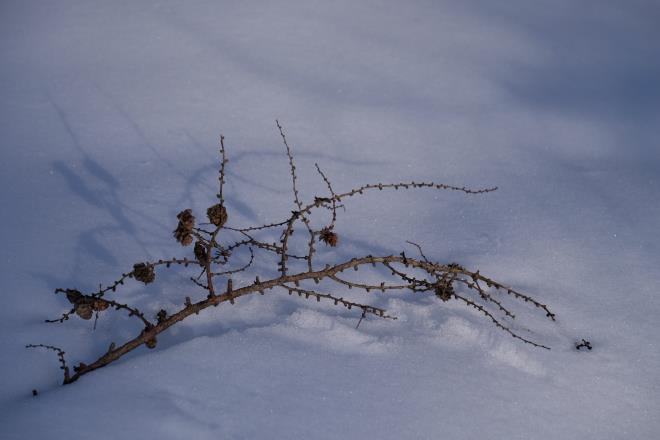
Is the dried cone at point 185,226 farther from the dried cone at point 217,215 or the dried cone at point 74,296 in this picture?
the dried cone at point 74,296

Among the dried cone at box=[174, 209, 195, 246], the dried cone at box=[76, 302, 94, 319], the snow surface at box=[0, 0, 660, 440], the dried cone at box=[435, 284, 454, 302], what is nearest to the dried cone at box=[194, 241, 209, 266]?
the dried cone at box=[174, 209, 195, 246]

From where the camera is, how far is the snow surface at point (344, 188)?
4.99 ft

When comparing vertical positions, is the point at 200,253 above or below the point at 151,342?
above

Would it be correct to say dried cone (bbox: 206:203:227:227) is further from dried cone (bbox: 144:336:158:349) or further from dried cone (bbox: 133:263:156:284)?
dried cone (bbox: 144:336:158:349)

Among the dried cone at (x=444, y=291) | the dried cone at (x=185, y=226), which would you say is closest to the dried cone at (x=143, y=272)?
the dried cone at (x=185, y=226)

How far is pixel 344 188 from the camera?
92.1 inches

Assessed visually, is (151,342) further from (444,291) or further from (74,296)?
(444,291)

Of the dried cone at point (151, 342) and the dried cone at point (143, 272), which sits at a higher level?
the dried cone at point (143, 272)

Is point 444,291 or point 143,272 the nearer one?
point 143,272

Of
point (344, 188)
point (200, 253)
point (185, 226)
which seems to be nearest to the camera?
point (185, 226)

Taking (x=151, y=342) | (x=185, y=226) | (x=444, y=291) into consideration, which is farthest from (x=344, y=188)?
(x=151, y=342)

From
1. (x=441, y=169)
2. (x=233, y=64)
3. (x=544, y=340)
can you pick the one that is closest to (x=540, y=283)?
(x=544, y=340)

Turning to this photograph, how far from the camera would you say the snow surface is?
1.52 meters

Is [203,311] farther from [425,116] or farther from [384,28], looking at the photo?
[384,28]
